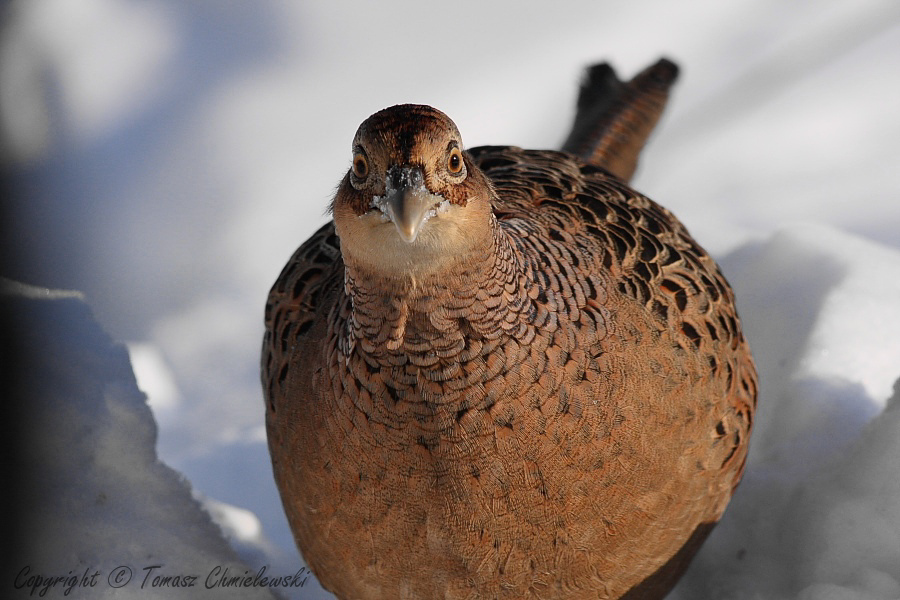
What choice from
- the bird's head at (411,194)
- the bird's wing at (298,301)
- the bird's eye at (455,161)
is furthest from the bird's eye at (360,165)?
the bird's wing at (298,301)

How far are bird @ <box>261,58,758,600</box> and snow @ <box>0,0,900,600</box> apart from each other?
0.66 meters

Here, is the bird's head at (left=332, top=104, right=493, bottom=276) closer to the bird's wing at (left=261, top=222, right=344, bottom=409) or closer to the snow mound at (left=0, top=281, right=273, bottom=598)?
the bird's wing at (left=261, top=222, right=344, bottom=409)

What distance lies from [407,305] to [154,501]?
1.65 m

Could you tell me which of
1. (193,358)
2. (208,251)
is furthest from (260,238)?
(193,358)

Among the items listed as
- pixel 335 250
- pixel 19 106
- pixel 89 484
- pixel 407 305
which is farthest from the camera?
pixel 19 106

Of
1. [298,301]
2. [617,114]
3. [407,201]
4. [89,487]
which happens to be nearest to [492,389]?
[407,201]

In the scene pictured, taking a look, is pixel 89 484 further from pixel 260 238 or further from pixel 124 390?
pixel 260 238

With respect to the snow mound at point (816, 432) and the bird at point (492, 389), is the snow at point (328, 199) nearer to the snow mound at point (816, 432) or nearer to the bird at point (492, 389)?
the snow mound at point (816, 432)

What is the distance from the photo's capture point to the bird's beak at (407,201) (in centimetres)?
157

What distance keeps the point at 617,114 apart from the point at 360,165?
202cm

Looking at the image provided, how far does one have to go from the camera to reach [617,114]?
350 centimetres

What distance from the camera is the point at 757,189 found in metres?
4.56

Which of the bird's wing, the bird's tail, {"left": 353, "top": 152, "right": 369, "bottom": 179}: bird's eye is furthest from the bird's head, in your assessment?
the bird's tail

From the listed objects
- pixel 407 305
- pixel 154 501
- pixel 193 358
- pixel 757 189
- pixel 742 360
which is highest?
pixel 757 189
